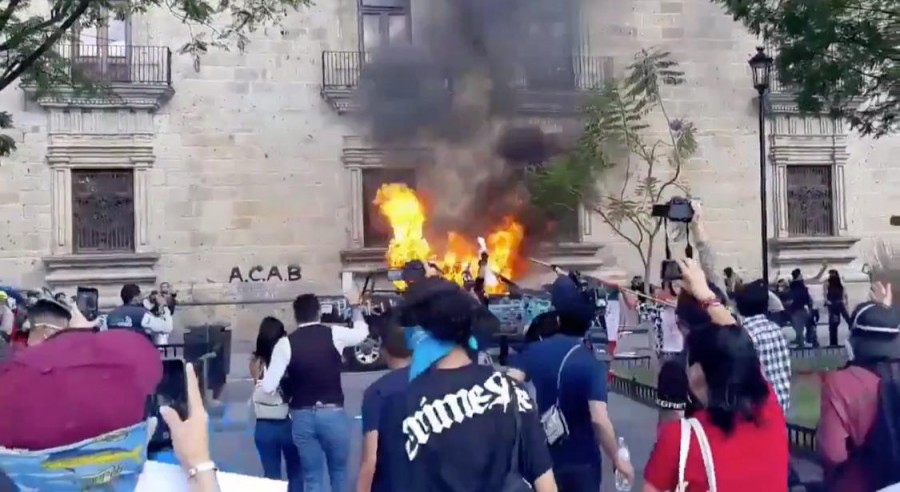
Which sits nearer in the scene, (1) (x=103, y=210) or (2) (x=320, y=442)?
(2) (x=320, y=442)

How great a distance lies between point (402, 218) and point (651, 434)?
32.0 feet

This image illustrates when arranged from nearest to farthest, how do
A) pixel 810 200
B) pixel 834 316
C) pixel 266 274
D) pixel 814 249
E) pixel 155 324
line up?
pixel 155 324, pixel 834 316, pixel 266 274, pixel 814 249, pixel 810 200

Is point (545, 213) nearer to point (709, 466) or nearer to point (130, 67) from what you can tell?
point (130, 67)

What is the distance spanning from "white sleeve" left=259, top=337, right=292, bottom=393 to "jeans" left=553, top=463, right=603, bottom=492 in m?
1.62

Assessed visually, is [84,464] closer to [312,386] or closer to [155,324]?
[312,386]

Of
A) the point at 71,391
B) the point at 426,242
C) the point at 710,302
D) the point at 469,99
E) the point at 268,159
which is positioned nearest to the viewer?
the point at 71,391

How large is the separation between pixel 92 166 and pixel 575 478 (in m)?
14.4

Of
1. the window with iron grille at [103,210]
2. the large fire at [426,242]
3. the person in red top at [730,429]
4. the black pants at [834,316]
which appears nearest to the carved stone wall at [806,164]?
the black pants at [834,316]

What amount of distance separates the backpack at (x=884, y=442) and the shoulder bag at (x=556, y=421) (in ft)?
3.76

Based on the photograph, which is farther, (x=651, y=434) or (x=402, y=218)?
(x=402, y=218)

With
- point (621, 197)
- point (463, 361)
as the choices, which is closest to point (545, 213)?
point (621, 197)

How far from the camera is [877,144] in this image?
65.2 ft

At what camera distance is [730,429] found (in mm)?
2590

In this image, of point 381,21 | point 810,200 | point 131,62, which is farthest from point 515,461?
point 810,200
